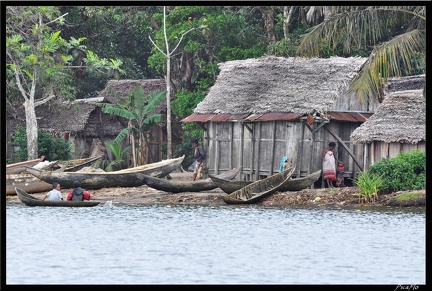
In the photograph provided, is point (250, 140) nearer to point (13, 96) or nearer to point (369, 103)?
point (369, 103)

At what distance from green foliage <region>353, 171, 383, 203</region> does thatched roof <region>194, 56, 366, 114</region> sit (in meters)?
3.04

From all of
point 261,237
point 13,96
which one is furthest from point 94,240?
point 13,96

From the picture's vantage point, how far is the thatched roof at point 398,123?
29.0 meters

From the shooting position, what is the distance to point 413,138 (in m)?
28.9

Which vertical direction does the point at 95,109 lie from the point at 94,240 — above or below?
above

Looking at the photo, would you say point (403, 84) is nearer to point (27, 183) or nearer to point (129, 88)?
point (27, 183)

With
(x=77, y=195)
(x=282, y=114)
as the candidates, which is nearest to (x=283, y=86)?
(x=282, y=114)

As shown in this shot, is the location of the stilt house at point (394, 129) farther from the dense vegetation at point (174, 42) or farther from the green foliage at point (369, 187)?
the dense vegetation at point (174, 42)

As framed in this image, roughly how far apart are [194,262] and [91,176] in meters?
11.0

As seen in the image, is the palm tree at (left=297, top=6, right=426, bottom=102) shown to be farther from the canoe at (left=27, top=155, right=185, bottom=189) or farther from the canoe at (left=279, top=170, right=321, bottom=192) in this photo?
the canoe at (left=27, top=155, right=185, bottom=189)

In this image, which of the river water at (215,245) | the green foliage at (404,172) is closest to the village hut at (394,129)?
the green foliage at (404,172)

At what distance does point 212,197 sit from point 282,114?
10.8ft

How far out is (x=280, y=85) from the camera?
3244 centimetres
